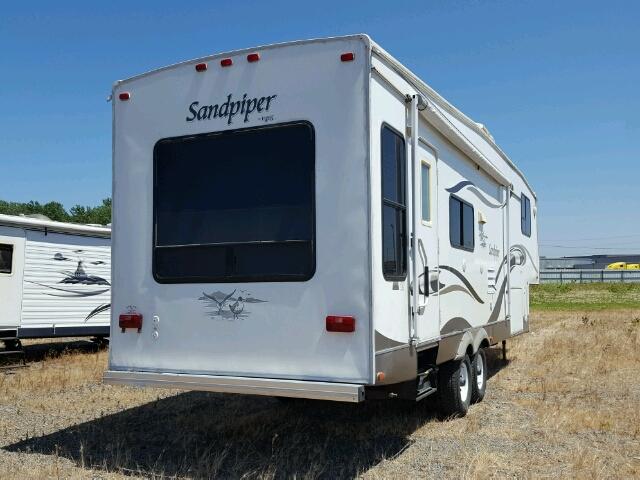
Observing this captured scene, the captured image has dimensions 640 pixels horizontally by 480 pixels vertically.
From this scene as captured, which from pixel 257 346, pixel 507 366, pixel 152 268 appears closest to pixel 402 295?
pixel 257 346

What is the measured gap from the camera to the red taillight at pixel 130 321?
5.66m

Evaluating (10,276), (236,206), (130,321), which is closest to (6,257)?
(10,276)

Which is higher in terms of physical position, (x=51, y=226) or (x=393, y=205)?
(x=51, y=226)

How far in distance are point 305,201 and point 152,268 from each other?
1.49 meters

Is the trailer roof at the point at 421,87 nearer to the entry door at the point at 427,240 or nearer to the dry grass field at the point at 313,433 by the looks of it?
the entry door at the point at 427,240

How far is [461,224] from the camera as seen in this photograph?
7195 millimetres

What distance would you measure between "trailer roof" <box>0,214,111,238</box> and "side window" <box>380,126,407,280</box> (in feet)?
27.8

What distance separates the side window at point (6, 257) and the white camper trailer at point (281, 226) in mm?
6683

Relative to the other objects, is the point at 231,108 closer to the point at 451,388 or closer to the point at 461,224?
the point at 461,224

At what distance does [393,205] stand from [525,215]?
6567mm

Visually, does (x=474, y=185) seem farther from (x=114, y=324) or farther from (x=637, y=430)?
(x=114, y=324)

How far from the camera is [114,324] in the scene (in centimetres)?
577

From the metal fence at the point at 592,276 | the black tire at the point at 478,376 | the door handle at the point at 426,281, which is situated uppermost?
the metal fence at the point at 592,276

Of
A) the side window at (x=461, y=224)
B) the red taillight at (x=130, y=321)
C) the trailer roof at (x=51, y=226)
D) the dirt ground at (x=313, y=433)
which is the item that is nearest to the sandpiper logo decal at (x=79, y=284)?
the trailer roof at (x=51, y=226)
